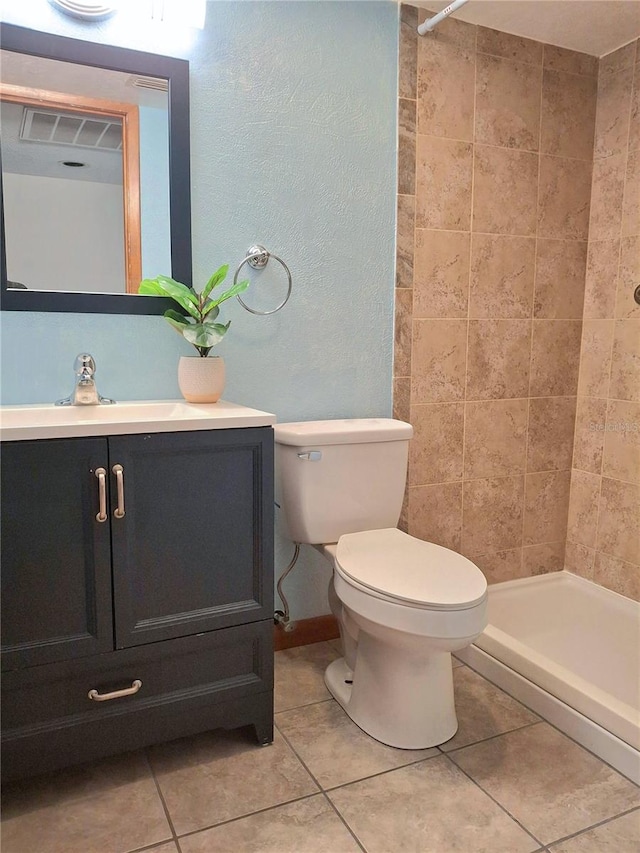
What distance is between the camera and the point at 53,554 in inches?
54.6

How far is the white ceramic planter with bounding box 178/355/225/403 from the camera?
1804 millimetres

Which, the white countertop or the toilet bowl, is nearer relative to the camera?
the white countertop

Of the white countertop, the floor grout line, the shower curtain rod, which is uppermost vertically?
the shower curtain rod

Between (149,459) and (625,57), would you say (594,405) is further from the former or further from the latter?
(149,459)

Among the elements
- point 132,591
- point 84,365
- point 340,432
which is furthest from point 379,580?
point 84,365

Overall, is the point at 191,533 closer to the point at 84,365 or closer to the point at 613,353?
the point at 84,365

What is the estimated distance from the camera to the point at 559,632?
2.37 metres

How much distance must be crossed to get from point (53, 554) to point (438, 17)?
6.16ft

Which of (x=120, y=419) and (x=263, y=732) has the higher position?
(x=120, y=419)

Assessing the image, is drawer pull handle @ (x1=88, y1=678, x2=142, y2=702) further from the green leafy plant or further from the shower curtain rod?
the shower curtain rod

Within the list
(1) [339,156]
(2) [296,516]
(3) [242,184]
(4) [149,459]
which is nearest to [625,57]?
(1) [339,156]

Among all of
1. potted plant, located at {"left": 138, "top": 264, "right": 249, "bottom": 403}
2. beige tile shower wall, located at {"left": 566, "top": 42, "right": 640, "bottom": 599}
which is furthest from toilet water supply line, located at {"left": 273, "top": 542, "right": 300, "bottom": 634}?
beige tile shower wall, located at {"left": 566, "top": 42, "right": 640, "bottom": 599}

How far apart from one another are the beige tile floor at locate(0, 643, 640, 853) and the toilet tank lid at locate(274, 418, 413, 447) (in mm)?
783

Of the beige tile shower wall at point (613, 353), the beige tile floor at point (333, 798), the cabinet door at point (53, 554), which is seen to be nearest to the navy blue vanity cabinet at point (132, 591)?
the cabinet door at point (53, 554)
